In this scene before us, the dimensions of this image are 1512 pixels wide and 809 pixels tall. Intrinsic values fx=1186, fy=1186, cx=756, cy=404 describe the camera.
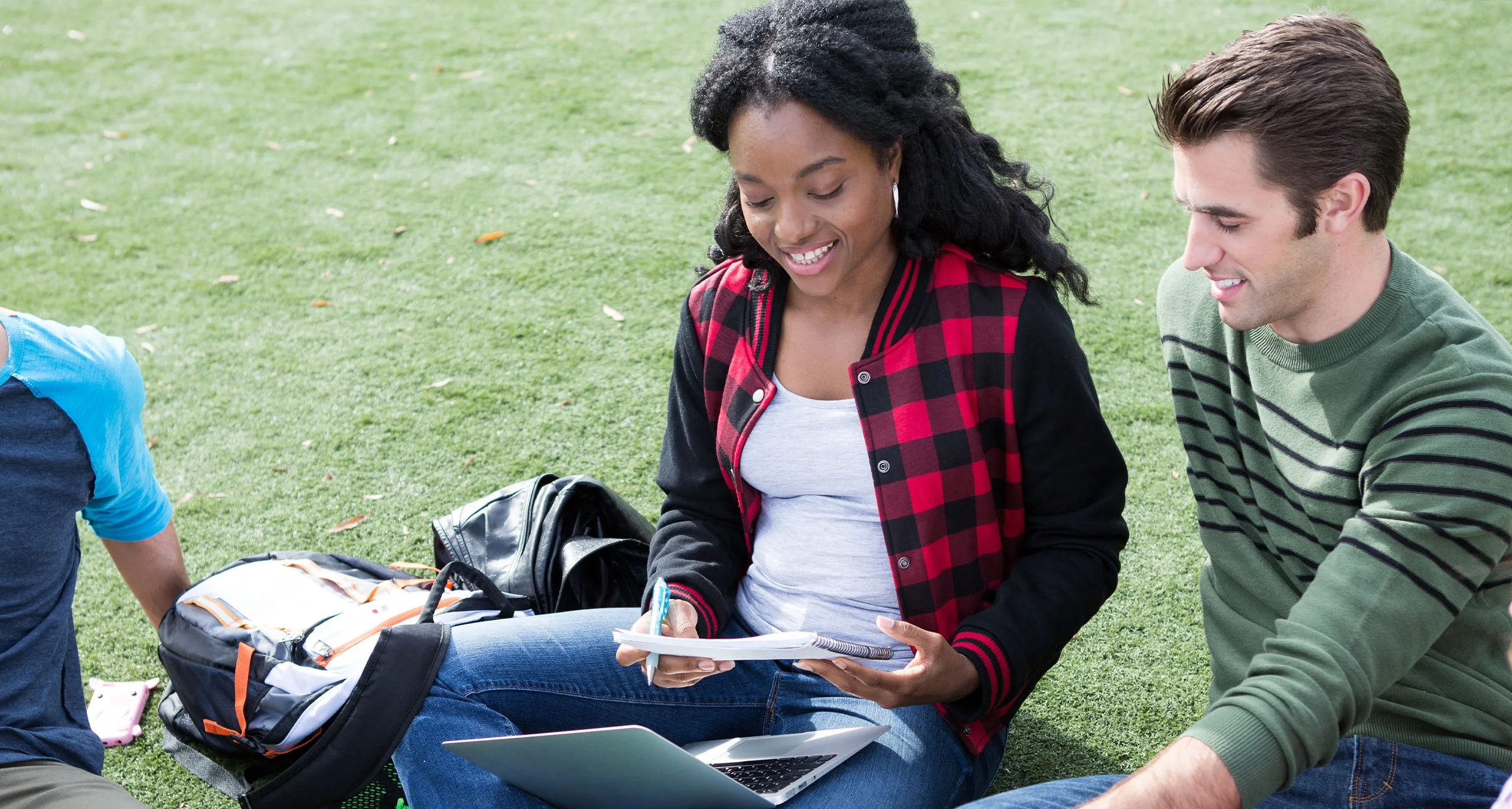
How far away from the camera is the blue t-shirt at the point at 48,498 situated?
7.69 ft

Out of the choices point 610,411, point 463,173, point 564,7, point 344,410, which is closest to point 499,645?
point 610,411

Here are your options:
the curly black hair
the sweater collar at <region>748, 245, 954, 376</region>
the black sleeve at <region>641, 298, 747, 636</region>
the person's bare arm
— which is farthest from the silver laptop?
the person's bare arm

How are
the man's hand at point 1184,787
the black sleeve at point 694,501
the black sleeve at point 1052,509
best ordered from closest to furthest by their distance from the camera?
the man's hand at point 1184,787
the black sleeve at point 1052,509
the black sleeve at point 694,501

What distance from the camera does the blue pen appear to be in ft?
7.13

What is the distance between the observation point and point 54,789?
222cm

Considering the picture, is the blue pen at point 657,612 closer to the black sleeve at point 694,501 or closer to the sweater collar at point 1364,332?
the black sleeve at point 694,501

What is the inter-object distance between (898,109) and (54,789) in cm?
202

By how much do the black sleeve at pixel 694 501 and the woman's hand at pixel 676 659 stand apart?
0.10 metres

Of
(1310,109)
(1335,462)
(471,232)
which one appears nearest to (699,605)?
(1335,462)

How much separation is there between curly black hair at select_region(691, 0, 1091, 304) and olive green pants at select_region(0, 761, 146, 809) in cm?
163

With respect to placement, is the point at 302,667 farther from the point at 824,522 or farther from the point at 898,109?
the point at 898,109

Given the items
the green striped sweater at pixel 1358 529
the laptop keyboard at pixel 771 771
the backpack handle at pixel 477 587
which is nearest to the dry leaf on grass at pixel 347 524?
the backpack handle at pixel 477 587

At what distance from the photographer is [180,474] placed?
4.03 meters

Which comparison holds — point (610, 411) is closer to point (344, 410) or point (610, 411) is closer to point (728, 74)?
point (344, 410)
